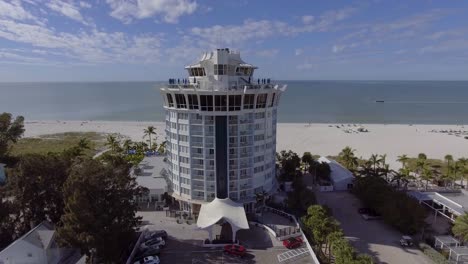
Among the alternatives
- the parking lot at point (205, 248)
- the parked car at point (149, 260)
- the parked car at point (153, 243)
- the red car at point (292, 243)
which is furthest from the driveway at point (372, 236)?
the parked car at point (149, 260)

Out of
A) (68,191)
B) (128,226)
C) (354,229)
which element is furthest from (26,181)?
(354,229)

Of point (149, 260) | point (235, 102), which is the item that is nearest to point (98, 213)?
point (149, 260)

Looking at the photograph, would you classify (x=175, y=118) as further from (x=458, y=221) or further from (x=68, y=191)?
(x=458, y=221)

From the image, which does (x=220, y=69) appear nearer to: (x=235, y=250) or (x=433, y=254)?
(x=235, y=250)

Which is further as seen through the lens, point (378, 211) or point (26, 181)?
point (378, 211)

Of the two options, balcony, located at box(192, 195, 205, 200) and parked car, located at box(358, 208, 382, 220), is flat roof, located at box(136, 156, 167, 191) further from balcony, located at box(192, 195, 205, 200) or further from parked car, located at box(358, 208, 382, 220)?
parked car, located at box(358, 208, 382, 220)
